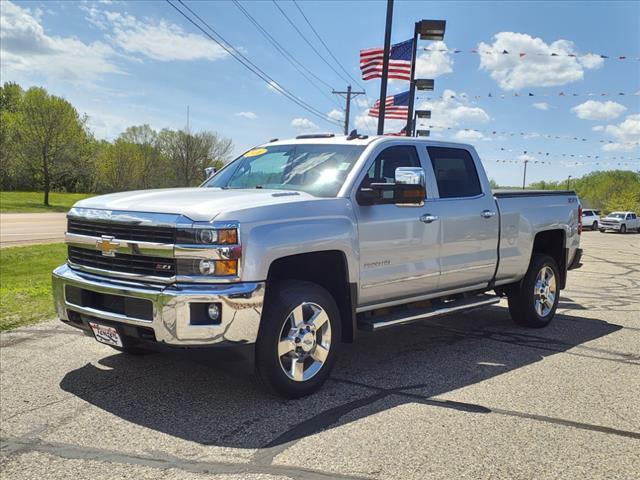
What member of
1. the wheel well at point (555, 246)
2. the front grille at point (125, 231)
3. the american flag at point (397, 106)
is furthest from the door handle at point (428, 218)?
A: the american flag at point (397, 106)

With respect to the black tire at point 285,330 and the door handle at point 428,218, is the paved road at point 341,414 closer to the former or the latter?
the black tire at point 285,330

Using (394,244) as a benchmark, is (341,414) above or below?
below

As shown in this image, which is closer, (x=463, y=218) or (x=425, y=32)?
(x=463, y=218)

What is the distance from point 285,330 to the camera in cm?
423

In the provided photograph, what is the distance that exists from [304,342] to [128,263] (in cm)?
141

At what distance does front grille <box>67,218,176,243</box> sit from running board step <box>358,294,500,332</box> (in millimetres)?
1893

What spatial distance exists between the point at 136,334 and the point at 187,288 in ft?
1.79

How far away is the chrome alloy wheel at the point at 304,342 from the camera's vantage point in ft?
13.9

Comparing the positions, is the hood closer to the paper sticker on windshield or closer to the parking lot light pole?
the paper sticker on windshield

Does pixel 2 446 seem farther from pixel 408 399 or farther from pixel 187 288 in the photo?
pixel 408 399

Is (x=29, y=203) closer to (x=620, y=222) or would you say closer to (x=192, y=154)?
(x=192, y=154)

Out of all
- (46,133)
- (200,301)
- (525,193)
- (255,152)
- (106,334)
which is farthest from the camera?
(46,133)

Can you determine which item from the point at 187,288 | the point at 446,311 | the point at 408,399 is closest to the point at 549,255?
the point at 446,311

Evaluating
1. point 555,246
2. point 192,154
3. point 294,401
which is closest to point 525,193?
point 555,246
